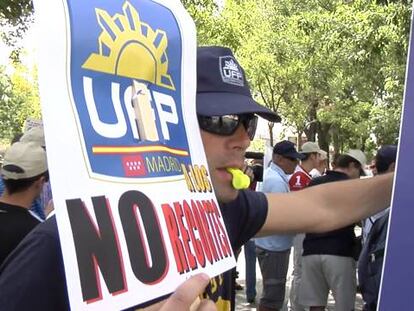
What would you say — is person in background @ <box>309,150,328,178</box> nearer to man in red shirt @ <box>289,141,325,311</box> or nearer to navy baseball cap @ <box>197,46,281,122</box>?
man in red shirt @ <box>289,141,325,311</box>

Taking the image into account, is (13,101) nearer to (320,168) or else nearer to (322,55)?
(322,55)

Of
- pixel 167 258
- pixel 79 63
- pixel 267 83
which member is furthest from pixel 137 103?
pixel 267 83

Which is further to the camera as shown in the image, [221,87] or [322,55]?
[322,55]

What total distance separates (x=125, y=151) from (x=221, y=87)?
23.6 inches

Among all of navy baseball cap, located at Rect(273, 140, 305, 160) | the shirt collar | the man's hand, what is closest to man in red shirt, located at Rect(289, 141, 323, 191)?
navy baseball cap, located at Rect(273, 140, 305, 160)

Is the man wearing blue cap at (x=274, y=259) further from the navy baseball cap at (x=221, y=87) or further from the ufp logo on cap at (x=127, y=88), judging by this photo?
the ufp logo on cap at (x=127, y=88)

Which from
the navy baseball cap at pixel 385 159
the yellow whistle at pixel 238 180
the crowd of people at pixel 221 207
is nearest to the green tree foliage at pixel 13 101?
the navy baseball cap at pixel 385 159

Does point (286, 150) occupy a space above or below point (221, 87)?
below

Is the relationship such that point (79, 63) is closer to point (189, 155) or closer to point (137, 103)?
point (137, 103)

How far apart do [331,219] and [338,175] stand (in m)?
2.82

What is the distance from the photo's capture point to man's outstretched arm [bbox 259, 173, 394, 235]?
2.04m

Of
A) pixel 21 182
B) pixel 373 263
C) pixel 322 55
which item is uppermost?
pixel 322 55

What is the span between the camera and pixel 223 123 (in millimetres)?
1517

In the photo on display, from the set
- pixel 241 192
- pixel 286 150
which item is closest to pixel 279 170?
pixel 286 150
